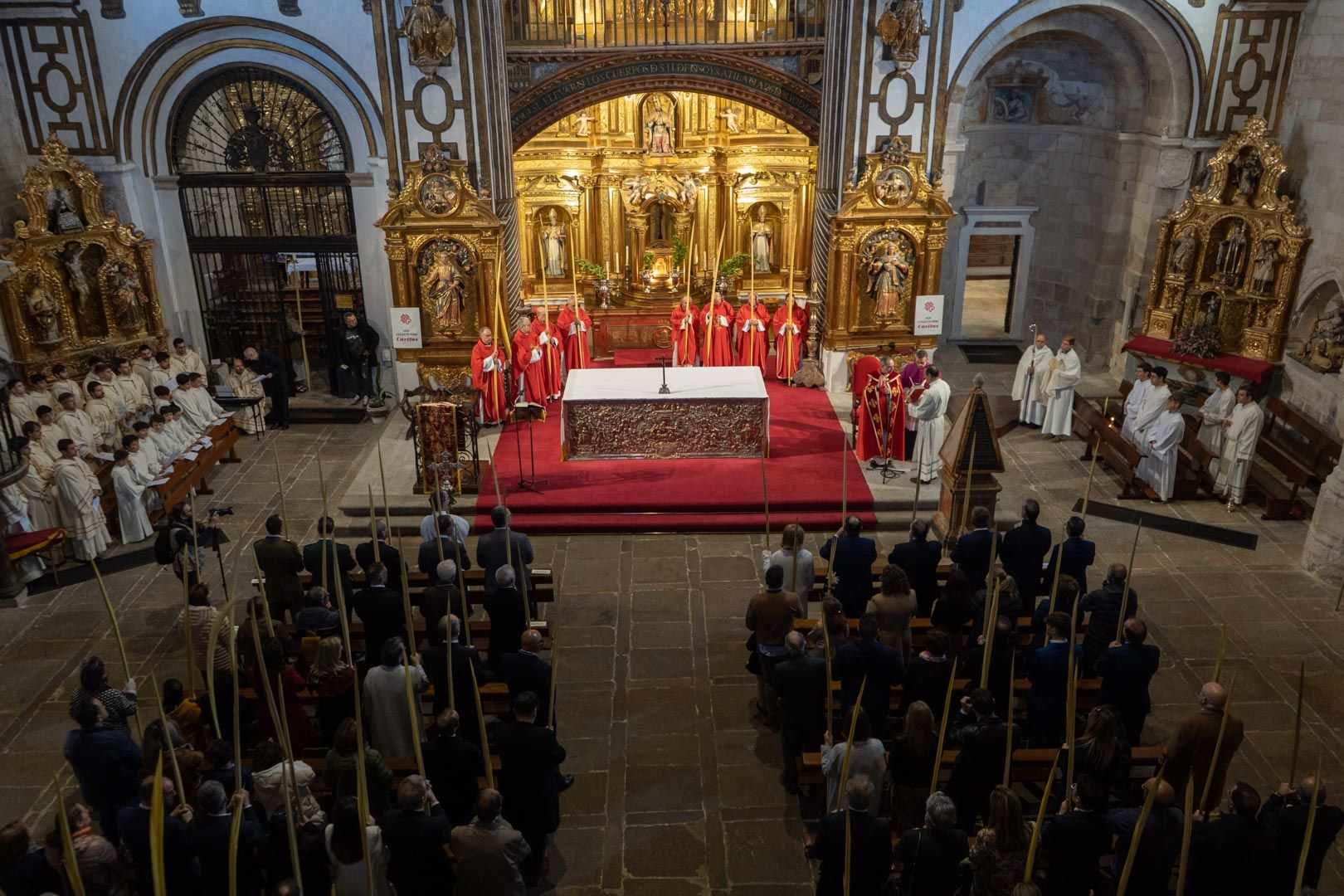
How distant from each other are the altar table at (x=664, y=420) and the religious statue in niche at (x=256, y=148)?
601 cm

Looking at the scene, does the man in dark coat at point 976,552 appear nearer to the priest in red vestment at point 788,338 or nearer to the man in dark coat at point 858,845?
the man in dark coat at point 858,845

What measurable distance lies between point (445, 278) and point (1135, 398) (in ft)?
30.9

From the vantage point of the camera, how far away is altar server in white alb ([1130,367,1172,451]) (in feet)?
43.8

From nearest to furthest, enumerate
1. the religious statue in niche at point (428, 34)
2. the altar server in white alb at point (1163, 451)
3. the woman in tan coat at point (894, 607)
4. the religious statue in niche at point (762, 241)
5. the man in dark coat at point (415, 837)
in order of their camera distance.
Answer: the man in dark coat at point (415, 837) < the woman in tan coat at point (894, 607) < the altar server in white alb at point (1163, 451) < the religious statue in niche at point (428, 34) < the religious statue in niche at point (762, 241)

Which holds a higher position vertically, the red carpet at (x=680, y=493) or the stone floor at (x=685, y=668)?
the red carpet at (x=680, y=493)

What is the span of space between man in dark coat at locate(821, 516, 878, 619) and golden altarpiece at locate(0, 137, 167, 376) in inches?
448

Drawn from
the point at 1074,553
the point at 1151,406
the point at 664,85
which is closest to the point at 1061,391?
the point at 1151,406

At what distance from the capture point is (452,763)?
654cm

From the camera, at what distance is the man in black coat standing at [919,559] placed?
9.03 m

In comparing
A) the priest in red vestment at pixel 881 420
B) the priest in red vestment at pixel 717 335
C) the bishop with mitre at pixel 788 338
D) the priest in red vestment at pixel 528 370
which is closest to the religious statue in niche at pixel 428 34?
the priest in red vestment at pixel 528 370

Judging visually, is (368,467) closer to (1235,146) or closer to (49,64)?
(49,64)

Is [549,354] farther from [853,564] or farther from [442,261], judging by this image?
[853,564]

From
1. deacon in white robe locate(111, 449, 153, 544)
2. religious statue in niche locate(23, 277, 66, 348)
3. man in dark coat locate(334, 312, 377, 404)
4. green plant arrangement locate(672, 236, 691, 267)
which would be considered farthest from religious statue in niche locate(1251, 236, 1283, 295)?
religious statue in niche locate(23, 277, 66, 348)

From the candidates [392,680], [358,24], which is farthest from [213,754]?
[358,24]
